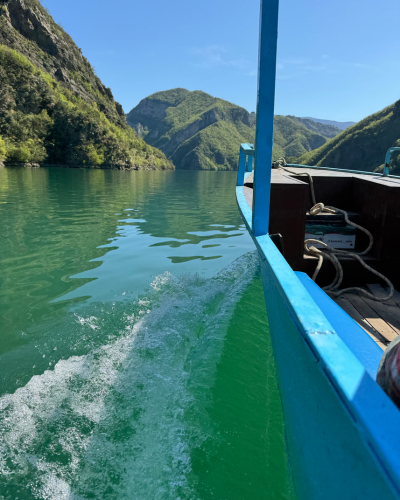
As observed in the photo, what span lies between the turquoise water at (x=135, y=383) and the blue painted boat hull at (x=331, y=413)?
2.42 ft

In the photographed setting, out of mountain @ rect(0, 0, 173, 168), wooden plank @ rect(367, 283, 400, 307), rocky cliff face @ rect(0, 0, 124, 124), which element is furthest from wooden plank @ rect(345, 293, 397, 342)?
rocky cliff face @ rect(0, 0, 124, 124)

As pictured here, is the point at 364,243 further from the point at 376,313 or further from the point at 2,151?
the point at 2,151

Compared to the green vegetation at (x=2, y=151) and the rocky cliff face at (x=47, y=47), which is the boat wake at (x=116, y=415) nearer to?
the green vegetation at (x=2, y=151)

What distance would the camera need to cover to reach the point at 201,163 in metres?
142

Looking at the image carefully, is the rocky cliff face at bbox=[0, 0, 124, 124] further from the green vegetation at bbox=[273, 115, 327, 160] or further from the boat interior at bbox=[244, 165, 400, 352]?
the green vegetation at bbox=[273, 115, 327, 160]

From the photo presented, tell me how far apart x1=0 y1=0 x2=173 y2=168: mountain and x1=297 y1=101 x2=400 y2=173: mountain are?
4279 centimetres

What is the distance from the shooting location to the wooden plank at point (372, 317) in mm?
2111

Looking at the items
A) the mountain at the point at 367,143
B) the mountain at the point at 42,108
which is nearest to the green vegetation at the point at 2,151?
the mountain at the point at 42,108

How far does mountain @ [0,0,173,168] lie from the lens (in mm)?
51156

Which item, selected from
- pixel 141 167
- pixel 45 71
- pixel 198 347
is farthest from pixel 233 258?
pixel 45 71

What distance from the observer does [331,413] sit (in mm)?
786

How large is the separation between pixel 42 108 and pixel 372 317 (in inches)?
2705

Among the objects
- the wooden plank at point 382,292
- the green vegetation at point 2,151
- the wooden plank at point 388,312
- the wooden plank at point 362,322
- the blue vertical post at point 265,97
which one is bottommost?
the wooden plank at point 362,322

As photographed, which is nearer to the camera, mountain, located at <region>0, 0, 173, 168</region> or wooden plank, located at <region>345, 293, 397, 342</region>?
wooden plank, located at <region>345, 293, 397, 342</region>
